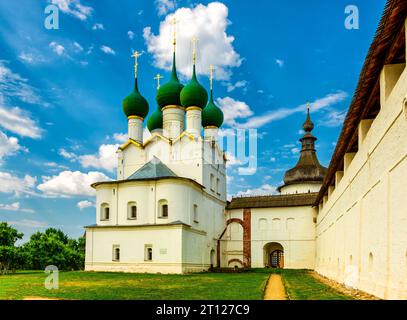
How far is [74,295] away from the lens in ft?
45.1

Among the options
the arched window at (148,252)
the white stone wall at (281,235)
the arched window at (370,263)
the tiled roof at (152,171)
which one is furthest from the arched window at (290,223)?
the arched window at (370,263)

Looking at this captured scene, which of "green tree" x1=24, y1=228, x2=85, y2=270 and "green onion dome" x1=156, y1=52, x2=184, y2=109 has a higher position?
"green onion dome" x1=156, y1=52, x2=184, y2=109

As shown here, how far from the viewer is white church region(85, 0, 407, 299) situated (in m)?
10.3

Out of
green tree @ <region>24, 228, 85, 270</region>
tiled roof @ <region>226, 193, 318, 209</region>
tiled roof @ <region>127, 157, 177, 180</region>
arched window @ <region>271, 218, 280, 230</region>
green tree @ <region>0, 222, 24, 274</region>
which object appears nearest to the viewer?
green tree @ <region>0, 222, 24, 274</region>

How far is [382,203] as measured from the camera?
11.3 m

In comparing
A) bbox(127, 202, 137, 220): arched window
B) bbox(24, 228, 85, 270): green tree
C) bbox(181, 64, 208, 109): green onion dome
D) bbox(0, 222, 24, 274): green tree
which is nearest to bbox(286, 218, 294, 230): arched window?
bbox(181, 64, 208, 109): green onion dome

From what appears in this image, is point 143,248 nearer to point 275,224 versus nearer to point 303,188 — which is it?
point 275,224

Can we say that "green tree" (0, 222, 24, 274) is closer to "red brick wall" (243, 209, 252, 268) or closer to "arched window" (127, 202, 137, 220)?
"arched window" (127, 202, 137, 220)

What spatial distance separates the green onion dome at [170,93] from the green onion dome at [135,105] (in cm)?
129

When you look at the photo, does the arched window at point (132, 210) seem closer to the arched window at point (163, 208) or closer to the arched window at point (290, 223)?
the arched window at point (163, 208)

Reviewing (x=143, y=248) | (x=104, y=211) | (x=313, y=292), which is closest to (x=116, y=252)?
(x=143, y=248)

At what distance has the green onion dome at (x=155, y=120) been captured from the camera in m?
39.8

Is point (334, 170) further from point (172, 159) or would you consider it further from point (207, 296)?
point (172, 159)
